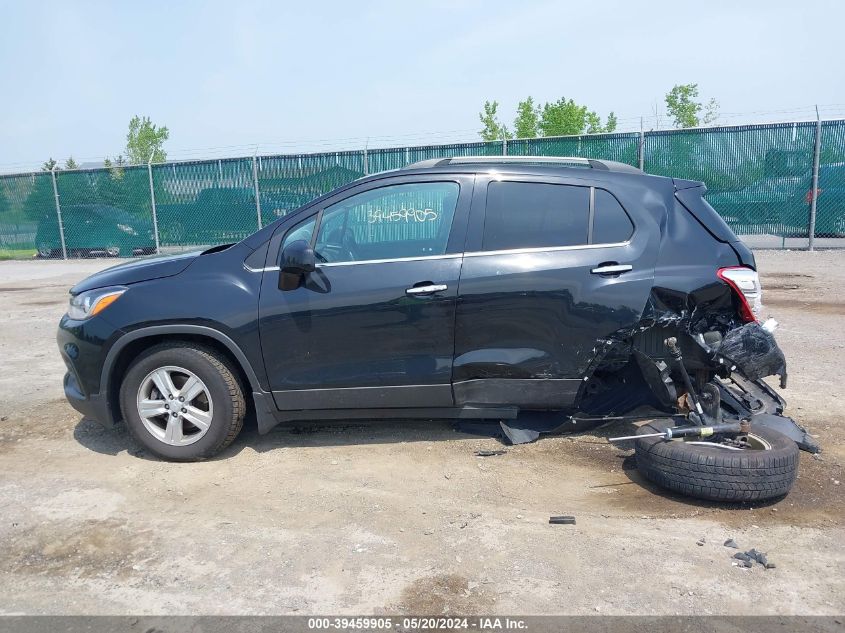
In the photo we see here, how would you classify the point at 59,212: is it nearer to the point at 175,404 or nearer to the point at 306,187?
the point at 306,187

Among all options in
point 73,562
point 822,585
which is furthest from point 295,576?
point 822,585

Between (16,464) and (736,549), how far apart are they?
4462mm

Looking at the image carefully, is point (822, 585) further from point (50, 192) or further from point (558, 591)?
point (50, 192)

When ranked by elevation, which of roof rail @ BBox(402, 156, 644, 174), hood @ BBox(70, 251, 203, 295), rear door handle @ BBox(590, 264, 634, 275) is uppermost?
roof rail @ BBox(402, 156, 644, 174)

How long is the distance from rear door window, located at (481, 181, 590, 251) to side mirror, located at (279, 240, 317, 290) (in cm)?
109

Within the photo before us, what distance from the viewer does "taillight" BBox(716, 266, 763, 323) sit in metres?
4.27

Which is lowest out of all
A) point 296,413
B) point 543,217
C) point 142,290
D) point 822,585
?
point 822,585

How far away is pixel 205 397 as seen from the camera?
457 centimetres

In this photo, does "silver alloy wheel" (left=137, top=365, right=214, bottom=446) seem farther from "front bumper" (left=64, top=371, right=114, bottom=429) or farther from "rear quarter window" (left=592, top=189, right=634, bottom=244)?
"rear quarter window" (left=592, top=189, right=634, bottom=244)

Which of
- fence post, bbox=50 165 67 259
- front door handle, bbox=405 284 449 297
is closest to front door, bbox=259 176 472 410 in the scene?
front door handle, bbox=405 284 449 297

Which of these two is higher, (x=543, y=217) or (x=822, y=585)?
(x=543, y=217)

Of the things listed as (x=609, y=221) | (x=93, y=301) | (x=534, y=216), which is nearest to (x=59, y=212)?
(x=93, y=301)

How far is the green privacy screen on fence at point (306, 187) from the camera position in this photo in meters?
15.0

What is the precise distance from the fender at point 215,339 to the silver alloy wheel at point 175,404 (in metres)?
0.24
